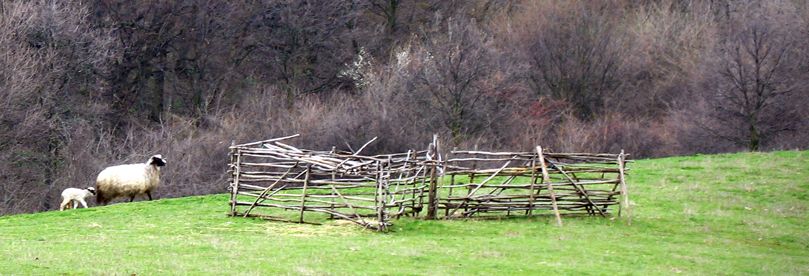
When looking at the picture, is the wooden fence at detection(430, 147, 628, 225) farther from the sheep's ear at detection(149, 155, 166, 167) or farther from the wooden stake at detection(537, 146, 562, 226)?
the sheep's ear at detection(149, 155, 166, 167)

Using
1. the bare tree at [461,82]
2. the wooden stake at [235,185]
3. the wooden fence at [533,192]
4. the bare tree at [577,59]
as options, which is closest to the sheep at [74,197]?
the wooden stake at [235,185]

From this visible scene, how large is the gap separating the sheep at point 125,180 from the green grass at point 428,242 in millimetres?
1137

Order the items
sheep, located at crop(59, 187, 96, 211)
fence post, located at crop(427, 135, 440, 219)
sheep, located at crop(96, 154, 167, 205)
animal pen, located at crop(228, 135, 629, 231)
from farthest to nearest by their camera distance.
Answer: sheep, located at crop(96, 154, 167, 205)
sheep, located at crop(59, 187, 96, 211)
fence post, located at crop(427, 135, 440, 219)
animal pen, located at crop(228, 135, 629, 231)

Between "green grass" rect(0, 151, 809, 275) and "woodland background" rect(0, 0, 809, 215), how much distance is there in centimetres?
1268

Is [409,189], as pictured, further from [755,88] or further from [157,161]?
[755,88]

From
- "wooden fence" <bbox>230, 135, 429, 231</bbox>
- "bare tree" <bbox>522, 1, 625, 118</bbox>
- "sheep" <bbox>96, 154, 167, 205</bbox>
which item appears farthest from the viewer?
"bare tree" <bbox>522, 1, 625, 118</bbox>

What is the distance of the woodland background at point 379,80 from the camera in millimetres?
39938

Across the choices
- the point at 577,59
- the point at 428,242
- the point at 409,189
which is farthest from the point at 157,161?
the point at 577,59

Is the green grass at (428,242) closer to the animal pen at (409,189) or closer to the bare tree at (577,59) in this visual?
the animal pen at (409,189)

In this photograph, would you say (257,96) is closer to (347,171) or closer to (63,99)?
(63,99)

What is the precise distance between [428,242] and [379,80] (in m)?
28.7

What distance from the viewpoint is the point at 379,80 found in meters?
49.0

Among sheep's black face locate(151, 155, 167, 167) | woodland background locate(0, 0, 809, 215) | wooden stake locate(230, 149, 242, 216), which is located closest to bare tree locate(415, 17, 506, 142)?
woodland background locate(0, 0, 809, 215)

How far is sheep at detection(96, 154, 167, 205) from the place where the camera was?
28.5m
